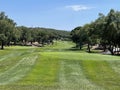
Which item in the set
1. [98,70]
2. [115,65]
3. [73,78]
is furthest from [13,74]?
[115,65]

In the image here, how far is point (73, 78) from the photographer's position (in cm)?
3181

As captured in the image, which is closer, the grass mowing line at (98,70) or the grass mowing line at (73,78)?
the grass mowing line at (73,78)

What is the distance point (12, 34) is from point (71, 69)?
8845 cm

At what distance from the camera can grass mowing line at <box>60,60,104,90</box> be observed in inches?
996

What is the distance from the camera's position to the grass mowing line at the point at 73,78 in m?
25.3

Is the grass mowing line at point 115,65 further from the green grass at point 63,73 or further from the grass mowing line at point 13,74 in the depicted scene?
the grass mowing line at point 13,74

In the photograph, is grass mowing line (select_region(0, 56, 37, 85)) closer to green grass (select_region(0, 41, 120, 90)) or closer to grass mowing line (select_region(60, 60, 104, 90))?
green grass (select_region(0, 41, 120, 90))

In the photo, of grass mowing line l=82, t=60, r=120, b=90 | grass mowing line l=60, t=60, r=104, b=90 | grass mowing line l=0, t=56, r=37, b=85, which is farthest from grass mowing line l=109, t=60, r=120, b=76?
grass mowing line l=0, t=56, r=37, b=85

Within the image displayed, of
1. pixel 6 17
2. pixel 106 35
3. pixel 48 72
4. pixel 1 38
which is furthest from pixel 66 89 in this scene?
pixel 6 17

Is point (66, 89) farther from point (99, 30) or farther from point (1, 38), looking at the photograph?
point (1, 38)

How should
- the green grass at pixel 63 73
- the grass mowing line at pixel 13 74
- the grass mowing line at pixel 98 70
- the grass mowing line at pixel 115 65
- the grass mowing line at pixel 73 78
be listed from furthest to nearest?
Result: the grass mowing line at pixel 115 65, the grass mowing line at pixel 98 70, the grass mowing line at pixel 13 74, the green grass at pixel 63 73, the grass mowing line at pixel 73 78

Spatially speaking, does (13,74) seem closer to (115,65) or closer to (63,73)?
(63,73)

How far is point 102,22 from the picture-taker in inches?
3388

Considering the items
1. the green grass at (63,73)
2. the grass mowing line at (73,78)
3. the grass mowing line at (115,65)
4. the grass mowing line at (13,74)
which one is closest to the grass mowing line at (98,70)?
the green grass at (63,73)
